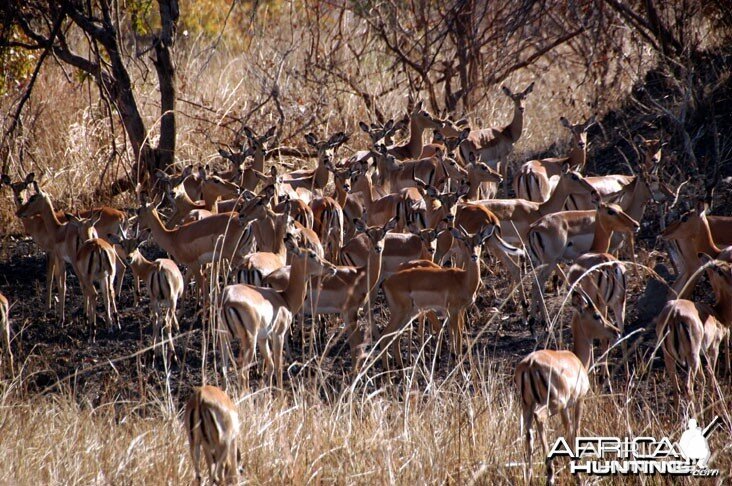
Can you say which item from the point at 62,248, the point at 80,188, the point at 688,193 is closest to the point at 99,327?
the point at 62,248

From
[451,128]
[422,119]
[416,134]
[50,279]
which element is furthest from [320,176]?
[50,279]

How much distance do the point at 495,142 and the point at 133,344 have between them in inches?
193

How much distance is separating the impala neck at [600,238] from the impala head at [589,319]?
7.34 feet

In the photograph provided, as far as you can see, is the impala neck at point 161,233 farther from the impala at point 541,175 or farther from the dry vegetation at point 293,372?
the impala at point 541,175

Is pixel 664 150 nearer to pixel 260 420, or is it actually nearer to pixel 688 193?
pixel 688 193

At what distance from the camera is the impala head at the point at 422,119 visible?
1045 cm

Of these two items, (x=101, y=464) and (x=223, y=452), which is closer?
(x=223, y=452)

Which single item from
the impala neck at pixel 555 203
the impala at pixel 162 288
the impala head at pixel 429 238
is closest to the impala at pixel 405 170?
the impala neck at pixel 555 203

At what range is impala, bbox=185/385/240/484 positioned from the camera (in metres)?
3.62

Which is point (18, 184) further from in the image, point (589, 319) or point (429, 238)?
point (589, 319)

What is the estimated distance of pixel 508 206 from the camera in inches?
314

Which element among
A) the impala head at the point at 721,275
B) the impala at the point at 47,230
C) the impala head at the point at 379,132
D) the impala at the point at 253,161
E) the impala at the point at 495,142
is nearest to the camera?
the impala head at the point at 721,275

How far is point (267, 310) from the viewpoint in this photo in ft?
19.3

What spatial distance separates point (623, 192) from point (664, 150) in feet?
4.10
